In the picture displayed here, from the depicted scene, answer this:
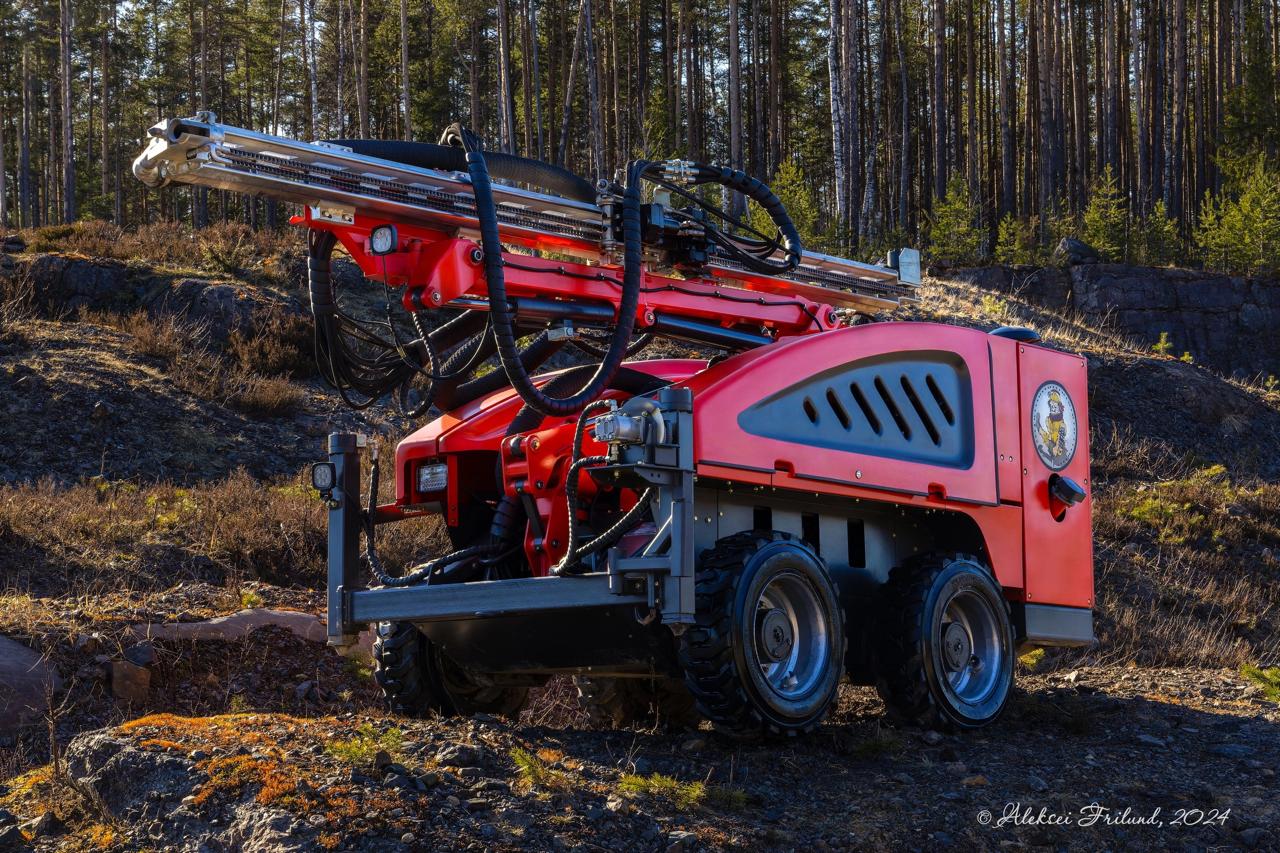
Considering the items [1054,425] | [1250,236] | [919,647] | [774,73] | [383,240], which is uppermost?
[774,73]

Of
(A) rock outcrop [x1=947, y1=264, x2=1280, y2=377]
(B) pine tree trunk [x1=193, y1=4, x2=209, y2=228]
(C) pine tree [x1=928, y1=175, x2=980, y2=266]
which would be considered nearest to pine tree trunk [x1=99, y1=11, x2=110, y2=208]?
(B) pine tree trunk [x1=193, y1=4, x2=209, y2=228]

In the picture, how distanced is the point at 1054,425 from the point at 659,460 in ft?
12.8

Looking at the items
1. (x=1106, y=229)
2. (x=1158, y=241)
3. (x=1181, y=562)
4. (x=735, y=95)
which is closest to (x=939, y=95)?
(x=1158, y=241)

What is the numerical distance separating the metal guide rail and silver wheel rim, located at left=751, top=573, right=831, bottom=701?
6.73 ft

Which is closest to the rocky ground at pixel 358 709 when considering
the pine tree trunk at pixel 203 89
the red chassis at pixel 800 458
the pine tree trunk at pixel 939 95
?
the red chassis at pixel 800 458

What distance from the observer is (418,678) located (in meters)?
7.55

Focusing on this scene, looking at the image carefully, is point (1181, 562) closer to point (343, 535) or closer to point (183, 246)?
point (343, 535)

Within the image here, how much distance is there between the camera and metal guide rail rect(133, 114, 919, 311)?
222 inches

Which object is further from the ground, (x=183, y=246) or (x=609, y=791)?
(x=183, y=246)

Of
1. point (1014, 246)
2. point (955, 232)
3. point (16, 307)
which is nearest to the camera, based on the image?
point (16, 307)

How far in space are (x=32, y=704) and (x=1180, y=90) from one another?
38.0 meters

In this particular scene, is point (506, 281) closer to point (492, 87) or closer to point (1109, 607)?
point (1109, 607)

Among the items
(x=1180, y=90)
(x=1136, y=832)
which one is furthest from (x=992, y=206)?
(x=1136, y=832)

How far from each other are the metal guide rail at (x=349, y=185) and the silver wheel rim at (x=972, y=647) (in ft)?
7.96
